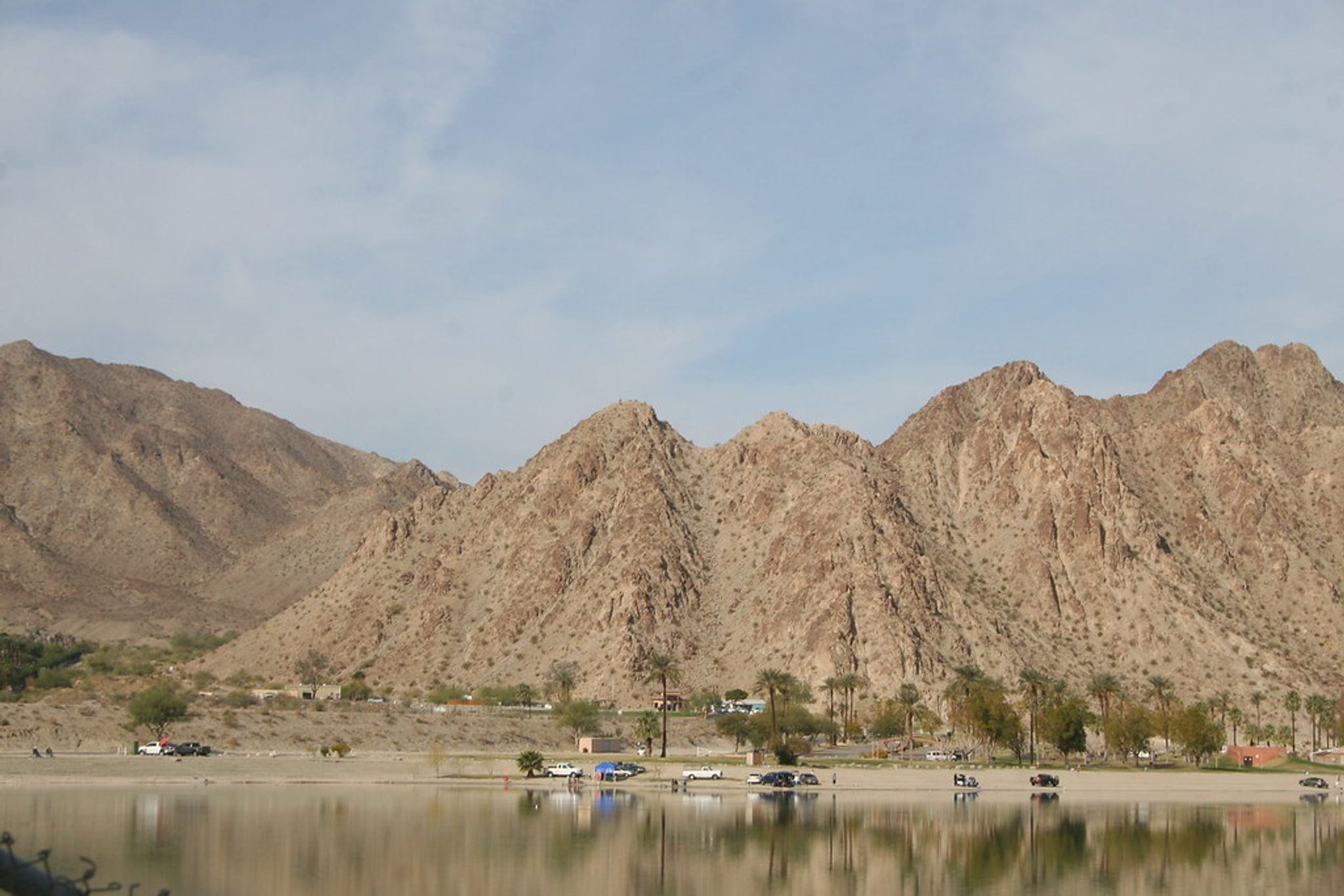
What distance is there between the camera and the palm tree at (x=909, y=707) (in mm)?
125375

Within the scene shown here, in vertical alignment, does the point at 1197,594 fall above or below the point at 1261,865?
above

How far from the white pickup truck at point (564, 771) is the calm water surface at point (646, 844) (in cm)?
1310

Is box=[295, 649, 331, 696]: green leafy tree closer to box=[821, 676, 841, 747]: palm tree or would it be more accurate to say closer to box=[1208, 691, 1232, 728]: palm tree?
box=[821, 676, 841, 747]: palm tree

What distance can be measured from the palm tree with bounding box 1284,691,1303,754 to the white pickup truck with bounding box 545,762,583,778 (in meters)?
81.5

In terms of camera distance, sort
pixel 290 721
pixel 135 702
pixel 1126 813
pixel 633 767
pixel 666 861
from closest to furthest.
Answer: pixel 666 861
pixel 1126 813
pixel 633 767
pixel 135 702
pixel 290 721

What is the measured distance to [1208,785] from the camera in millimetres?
106188

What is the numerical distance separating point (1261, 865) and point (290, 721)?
277 feet

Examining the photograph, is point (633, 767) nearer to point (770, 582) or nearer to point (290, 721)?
point (290, 721)

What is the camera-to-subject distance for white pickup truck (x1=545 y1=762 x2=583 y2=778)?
9612 cm

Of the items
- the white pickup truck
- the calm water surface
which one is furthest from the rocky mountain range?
the calm water surface

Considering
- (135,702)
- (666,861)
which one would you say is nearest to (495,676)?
(135,702)

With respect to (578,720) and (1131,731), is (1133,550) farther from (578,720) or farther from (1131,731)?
(578,720)

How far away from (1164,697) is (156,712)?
92944mm

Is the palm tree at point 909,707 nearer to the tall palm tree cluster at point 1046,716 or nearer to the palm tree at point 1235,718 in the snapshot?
the tall palm tree cluster at point 1046,716
